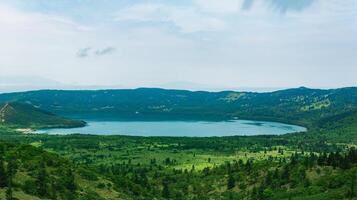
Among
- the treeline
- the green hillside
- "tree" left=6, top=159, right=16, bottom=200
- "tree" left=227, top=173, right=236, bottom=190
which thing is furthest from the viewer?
"tree" left=227, top=173, right=236, bottom=190

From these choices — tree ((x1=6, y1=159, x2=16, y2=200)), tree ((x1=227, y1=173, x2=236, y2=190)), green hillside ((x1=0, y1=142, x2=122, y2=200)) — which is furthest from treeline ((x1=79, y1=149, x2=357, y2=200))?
tree ((x1=6, y1=159, x2=16, y2=200))

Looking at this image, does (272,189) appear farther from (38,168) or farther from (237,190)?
(38,168)

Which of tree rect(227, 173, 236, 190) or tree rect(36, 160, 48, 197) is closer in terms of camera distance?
tree rect(36, 160, 48, 197)

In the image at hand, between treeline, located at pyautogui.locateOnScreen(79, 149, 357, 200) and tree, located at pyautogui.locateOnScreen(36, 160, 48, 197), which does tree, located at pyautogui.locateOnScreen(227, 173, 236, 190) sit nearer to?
treeline, located at pyautogui.locateOnScreen(79, 149, 357, 200)

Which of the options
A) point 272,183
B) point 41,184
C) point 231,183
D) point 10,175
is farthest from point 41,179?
point 231,183

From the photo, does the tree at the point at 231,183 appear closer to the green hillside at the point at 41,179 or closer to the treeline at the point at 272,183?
the treeline at the point at 272,183

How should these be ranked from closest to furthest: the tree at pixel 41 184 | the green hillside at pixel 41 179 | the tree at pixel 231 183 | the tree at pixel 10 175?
the tree at pixel 10 175, the green hillside at pixel 41 179, the tree at pixel 41 184, the tree at pixel 231 183

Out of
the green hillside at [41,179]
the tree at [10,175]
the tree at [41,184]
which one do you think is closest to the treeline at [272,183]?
the green hillside at [41,179]

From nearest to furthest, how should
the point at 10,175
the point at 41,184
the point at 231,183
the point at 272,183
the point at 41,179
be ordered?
the point at 10,175 → the point at 41,184 → the point at 41,179 → the point at 272,183 → the point at 231,183

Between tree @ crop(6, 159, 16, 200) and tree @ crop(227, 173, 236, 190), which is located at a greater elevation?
tree @ crop(6, 159, 16, 200)

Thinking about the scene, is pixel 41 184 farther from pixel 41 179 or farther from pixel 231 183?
pixel 231 183

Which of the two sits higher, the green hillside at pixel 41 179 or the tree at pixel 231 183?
the green hillside at pixel 41 179
